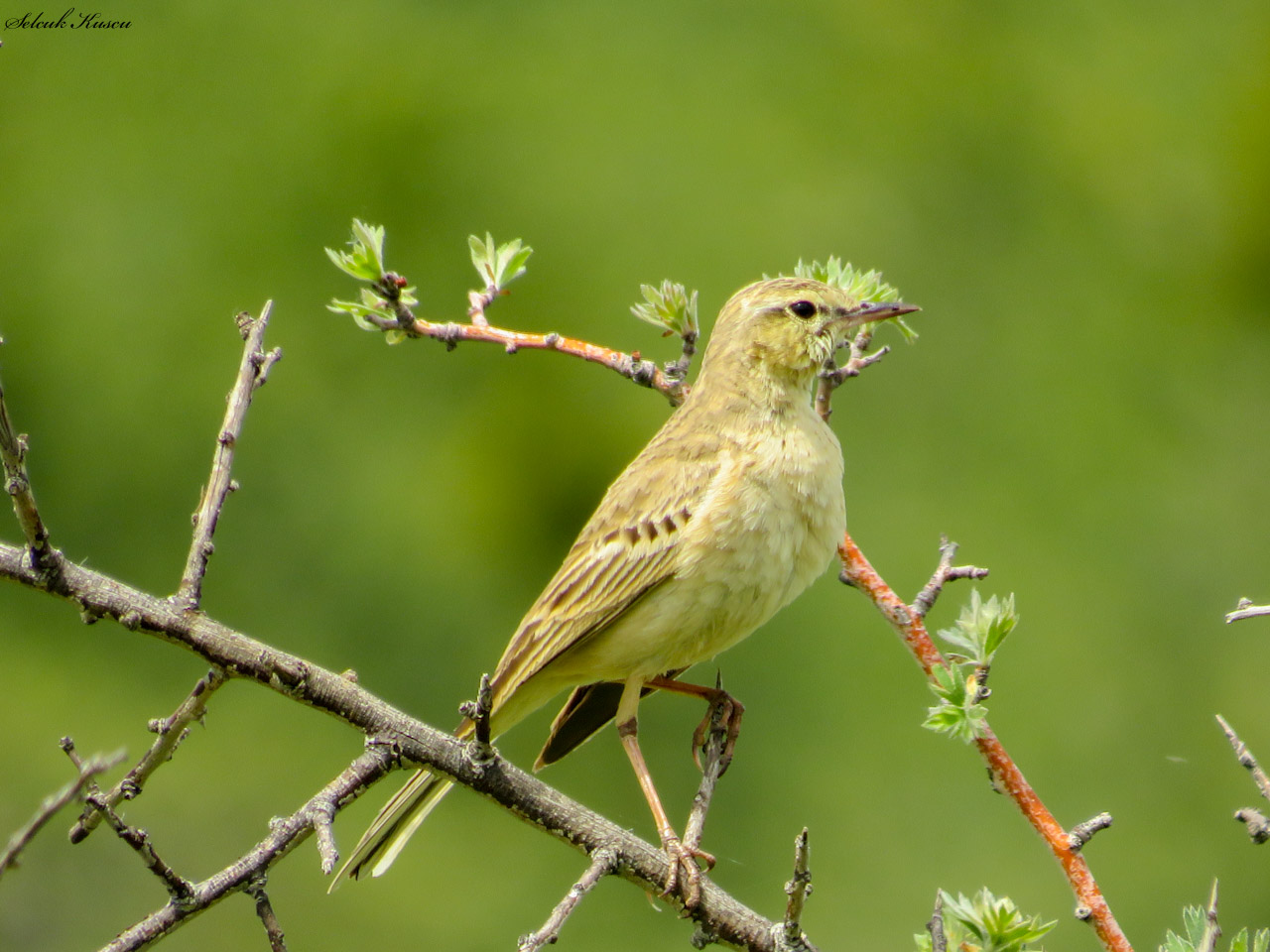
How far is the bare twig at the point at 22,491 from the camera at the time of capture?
2.63 metres

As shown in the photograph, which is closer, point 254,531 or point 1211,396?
point 254,531

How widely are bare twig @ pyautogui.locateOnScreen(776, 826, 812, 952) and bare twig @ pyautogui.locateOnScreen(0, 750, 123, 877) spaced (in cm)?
123

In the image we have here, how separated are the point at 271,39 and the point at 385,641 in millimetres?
5894

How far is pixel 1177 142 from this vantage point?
45.7ft

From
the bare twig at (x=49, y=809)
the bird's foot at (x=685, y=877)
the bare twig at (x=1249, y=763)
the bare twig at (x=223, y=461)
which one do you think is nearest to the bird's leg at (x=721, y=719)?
the bird's foot at (x=685, y=877)

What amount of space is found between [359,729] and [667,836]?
1187mm

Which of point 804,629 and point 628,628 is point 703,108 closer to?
point 804,629

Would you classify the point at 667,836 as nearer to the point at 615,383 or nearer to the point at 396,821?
the point at 396,821

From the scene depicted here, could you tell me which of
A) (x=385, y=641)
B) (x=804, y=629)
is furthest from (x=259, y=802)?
(x=804, y=629)

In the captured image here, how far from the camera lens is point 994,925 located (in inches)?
116

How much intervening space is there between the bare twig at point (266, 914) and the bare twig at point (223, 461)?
576 mm

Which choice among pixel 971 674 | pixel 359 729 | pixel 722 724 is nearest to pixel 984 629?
pixel 971 674

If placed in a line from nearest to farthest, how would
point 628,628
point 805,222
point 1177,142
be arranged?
point 628,628 < point 805,222 < point 1177,142

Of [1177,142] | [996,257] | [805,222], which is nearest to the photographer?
[805,222]
